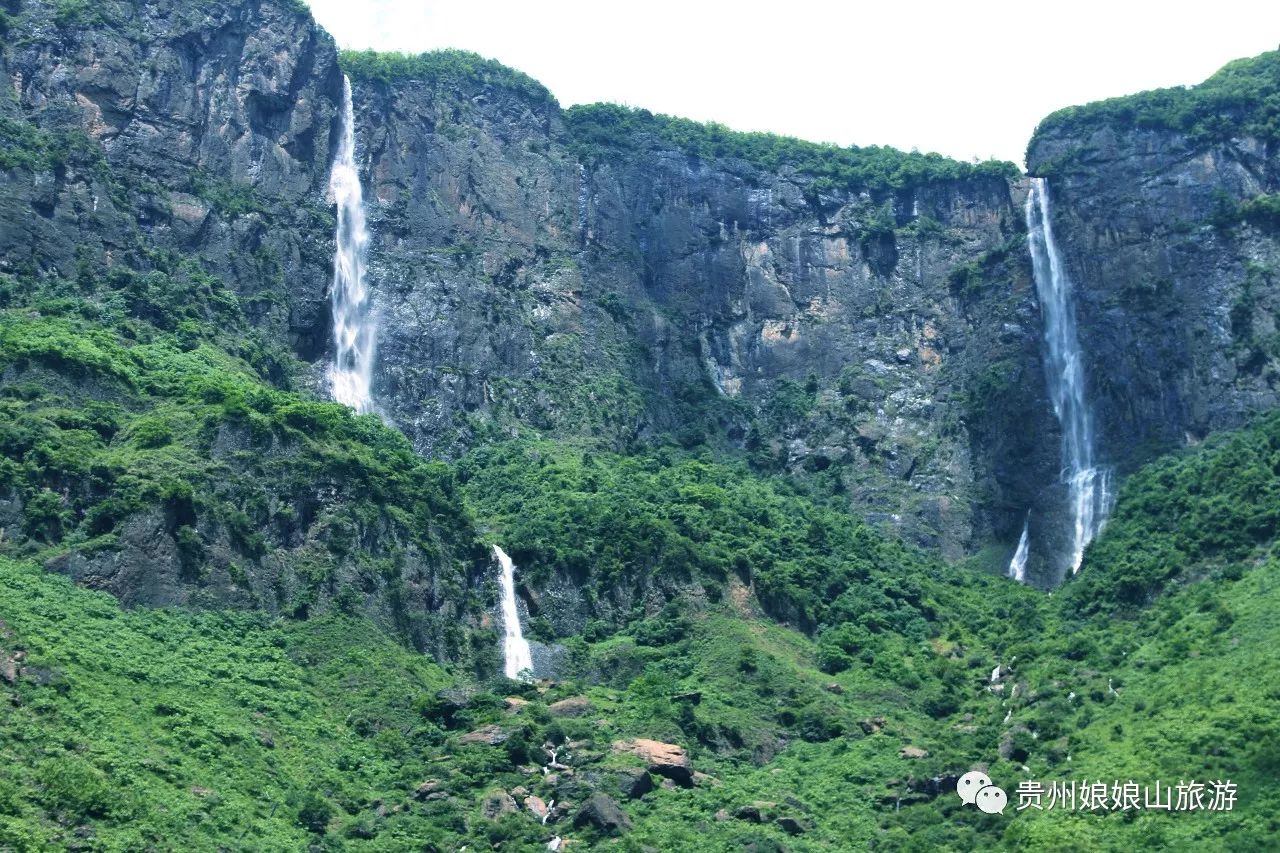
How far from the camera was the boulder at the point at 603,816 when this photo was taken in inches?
2361

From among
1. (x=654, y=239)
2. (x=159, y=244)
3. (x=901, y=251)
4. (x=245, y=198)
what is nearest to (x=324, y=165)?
(x=245, y=198)

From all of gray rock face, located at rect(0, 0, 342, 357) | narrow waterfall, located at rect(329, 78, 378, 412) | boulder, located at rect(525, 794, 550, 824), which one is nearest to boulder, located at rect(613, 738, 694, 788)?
boulder, located at rect(525, 794, 550, 824)

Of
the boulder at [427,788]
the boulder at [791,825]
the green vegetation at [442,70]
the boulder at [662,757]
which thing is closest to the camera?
the boulder at [427,788]

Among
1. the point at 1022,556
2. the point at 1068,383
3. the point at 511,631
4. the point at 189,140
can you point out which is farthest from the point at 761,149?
the point at 511,631

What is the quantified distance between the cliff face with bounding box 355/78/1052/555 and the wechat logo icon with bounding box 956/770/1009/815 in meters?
33.1

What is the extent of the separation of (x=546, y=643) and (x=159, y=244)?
31285 millimetres

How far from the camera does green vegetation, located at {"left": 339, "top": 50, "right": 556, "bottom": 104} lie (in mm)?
109812

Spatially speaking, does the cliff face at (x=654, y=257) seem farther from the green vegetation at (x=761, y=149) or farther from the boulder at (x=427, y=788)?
the boulder at (x=427, y=788)

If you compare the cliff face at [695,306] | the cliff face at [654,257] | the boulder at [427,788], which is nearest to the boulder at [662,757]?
the boulder at [427,788]

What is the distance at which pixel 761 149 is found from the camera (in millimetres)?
117438

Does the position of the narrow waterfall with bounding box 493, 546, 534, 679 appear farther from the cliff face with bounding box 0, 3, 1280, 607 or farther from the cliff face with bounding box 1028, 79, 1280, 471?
the cliff face with bounding box 1028, 79, 1280, 471

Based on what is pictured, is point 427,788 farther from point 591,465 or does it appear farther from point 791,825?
point 591,465

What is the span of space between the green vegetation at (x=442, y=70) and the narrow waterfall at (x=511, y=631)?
130ft

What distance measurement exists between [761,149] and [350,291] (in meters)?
30.8
